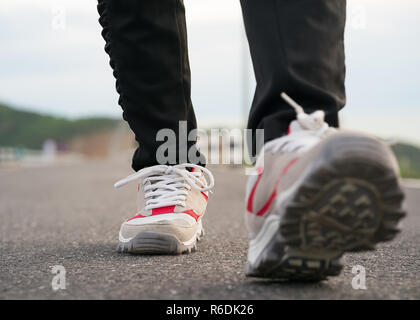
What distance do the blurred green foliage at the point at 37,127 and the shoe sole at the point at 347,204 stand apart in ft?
203

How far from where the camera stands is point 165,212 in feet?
5.37

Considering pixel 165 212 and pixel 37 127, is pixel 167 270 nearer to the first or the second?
pixel 165 212

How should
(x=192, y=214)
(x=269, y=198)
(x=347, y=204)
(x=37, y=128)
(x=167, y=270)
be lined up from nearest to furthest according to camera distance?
1. (x=347, y=204)
2. (x=269, y=198)
3. (x=167, y=270)
4. (x=192, y=214)
5. (x=37, y=128)

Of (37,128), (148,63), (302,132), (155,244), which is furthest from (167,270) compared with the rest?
(37,128)

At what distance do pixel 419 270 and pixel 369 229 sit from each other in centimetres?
55

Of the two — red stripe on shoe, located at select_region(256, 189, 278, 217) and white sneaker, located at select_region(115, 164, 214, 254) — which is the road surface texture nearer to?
white sneaker, located at select_region(115, 164, 214, 254)

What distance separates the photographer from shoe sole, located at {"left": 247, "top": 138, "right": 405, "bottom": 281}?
876 millimetres

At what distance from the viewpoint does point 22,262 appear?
1.55 metres

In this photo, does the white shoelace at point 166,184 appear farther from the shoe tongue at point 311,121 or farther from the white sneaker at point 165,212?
the shoe tongue at point 311,121

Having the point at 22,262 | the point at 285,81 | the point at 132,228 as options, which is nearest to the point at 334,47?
the point at 285,81

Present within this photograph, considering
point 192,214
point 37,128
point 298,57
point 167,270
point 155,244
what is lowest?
point 167,270

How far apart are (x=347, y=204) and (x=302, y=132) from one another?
0.80 ft

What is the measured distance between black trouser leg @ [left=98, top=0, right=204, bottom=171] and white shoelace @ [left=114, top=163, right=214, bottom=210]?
0.13ft

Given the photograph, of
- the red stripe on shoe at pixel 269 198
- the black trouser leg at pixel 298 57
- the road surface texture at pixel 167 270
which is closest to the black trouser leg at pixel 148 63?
the road surface texture at pixel 167 270
